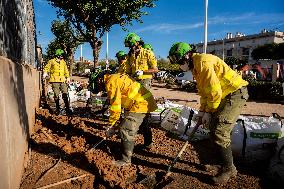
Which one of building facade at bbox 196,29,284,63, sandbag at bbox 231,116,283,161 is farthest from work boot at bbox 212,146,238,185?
building facade at bbox 196,29,284,63

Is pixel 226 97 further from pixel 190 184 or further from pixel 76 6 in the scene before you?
pixel 76 6

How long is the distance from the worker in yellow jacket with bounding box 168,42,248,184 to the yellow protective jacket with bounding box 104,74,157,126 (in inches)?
30.9

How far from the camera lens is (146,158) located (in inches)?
200

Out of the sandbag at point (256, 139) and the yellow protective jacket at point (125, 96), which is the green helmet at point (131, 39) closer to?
the yellow protective jacket at point (125, 96)

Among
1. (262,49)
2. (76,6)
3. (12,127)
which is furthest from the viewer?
(262,49)

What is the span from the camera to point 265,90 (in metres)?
15.6

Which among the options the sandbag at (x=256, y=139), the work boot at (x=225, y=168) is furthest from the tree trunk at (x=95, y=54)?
the work boot at (x=225, y=168)

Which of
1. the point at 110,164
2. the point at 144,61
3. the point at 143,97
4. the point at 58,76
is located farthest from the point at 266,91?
the point at 110,164

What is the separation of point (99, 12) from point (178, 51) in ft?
52.4

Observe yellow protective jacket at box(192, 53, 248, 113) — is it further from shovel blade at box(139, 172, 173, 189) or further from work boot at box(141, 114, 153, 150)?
work boot at box(141, 114, 153, 150)

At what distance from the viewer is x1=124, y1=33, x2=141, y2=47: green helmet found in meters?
6.46

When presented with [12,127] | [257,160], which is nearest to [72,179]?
[12,127]

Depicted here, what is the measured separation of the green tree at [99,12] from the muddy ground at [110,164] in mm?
13182

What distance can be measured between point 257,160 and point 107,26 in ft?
55.3
